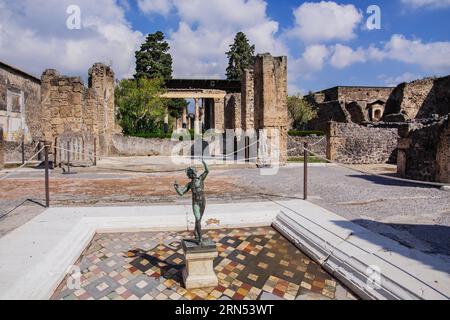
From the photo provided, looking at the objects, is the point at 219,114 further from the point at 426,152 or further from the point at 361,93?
the point at 426,152

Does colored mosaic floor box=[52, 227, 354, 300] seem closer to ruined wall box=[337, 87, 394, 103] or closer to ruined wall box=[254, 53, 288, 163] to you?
ruined wall box=[254, 53, 288, 163]

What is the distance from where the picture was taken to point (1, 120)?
21688 millimetres

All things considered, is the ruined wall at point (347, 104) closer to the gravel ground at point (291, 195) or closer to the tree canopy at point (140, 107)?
the tree canopy at point (140, 107)

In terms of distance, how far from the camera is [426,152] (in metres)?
8.78

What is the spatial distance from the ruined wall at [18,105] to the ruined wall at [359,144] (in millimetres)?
19272

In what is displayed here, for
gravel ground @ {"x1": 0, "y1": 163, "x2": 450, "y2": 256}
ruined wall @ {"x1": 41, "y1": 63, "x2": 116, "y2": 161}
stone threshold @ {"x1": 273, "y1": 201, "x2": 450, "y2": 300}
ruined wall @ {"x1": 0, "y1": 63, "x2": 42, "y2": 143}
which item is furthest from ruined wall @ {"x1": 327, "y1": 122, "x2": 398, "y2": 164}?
ruined wall @ {"x1": 0, "y1": 63, "x2": 42, "y2": 143}

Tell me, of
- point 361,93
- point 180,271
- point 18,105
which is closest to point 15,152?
point 18,105

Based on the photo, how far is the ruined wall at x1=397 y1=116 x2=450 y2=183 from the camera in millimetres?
7793

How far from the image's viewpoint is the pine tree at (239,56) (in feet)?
129

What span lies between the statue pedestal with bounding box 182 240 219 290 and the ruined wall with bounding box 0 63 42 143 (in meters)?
21.8

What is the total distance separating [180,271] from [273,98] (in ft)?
33.5

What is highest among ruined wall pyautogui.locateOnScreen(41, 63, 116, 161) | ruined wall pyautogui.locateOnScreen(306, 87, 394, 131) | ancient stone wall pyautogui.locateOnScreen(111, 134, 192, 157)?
ruined wall pyautogui.locateOnScreen(306, 87, 394, 131)
